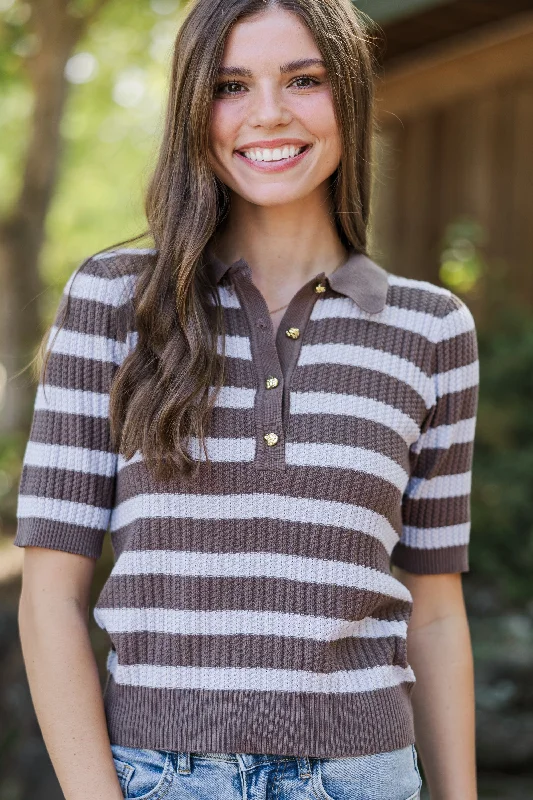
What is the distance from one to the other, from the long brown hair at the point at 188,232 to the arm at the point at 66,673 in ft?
0.72

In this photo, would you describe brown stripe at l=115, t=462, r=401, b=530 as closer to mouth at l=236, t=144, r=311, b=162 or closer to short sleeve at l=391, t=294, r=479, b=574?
short sleeve at l=391, t=294, r=479, b=574

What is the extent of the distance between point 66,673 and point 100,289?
23.5 inches

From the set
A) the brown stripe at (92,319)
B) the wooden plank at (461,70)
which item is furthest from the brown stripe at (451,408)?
the wooden plank at (461,70)

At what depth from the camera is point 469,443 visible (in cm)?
192

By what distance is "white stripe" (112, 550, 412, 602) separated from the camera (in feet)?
5.26

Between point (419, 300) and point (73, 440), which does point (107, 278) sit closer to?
point (73, 440)

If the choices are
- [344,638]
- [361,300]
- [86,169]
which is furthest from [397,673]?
[86,169]

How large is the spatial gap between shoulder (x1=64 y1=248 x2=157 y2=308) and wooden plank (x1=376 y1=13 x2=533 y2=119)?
2.86 meters

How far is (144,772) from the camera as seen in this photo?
1574 millimetres

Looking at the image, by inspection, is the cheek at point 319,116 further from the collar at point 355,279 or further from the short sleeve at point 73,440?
the short sleeve at point 73,440

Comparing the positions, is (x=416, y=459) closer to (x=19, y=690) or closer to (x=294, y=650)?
(x=294, y=650)

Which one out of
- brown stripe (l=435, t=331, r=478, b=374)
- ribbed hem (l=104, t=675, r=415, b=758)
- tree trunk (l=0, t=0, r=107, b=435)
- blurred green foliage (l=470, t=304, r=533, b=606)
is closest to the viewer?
ribbed hem (l=104, t=675, r=415, b=758)

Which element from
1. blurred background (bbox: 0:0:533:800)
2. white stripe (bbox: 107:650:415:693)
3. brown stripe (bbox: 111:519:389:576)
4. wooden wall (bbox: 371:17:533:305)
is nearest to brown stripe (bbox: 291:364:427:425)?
brown stripe (bbox: 111:519:389:576)

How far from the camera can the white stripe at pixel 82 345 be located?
1.67 metres
